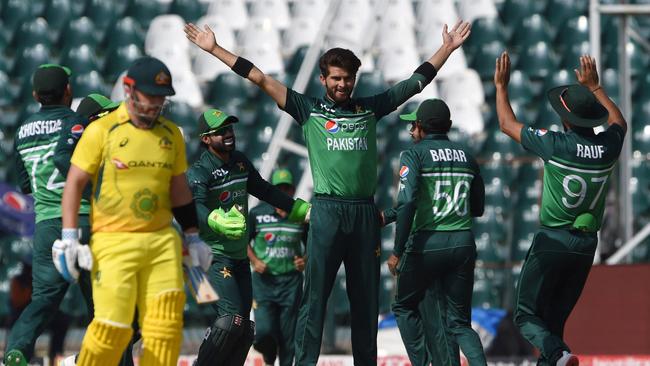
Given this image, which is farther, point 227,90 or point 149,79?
point 227,90

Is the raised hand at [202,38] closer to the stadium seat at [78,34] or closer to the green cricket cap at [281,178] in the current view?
the green cricket cap at [281,178]

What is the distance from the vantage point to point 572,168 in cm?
898

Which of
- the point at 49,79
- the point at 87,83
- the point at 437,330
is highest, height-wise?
the point at 87,83

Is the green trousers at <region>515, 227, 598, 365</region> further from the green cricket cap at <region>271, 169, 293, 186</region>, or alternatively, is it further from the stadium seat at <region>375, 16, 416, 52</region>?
the stadium seat at <region>375, 16, 416, 52</region>

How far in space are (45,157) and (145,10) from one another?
467 inches

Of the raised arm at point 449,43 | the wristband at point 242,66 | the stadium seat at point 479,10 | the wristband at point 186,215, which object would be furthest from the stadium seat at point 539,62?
the wristband at point 186,215

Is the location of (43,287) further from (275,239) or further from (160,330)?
(275,239)

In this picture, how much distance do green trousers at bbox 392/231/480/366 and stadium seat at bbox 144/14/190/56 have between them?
1053 centimetres

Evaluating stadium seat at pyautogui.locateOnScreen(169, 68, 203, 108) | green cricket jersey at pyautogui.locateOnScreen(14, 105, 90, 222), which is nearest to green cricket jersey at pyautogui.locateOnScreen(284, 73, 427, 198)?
green cricket jersey at pyautogui.locateOnScreen(14, 105, 90, 222)

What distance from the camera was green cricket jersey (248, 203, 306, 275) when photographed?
12789mm

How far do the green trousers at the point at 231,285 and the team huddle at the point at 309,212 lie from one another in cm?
1

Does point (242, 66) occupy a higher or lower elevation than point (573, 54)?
lower

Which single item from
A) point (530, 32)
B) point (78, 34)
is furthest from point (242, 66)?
point (530, 32)

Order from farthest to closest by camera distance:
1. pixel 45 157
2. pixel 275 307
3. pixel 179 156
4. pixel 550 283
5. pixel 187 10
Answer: pixel 187 10
pixel 275 307
pixel 550 283
pixel 45 157
pixel 179 156
